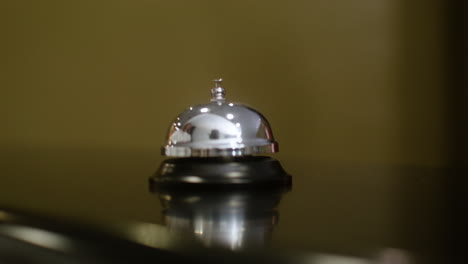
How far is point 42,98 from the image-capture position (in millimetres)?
2744

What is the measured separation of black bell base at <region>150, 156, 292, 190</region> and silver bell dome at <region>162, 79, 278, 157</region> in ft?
0.04

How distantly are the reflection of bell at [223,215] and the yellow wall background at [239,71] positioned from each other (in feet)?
4.97

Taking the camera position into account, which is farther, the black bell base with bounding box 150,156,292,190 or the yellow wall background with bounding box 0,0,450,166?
the yellow wall background with bounding box 0,0,450,166

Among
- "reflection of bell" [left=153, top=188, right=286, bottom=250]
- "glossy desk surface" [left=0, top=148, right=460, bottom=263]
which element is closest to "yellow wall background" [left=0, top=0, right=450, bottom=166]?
"glossy desk surface" [left=0, top=148, right=460, bottom=263]

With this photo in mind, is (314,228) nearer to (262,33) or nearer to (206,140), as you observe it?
(206,140)

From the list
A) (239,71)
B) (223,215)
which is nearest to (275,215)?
(223,215)

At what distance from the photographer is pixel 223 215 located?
0.34 meters

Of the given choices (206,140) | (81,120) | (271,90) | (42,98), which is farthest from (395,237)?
(42,98)

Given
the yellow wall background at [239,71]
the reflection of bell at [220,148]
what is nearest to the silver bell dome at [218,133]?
the reflection of bell at [220,148]

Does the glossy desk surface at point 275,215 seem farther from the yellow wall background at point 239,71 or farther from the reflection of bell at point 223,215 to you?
the yellow wall background at point 239,71

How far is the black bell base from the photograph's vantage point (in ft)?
1.54

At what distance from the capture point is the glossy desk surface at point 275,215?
0.24m

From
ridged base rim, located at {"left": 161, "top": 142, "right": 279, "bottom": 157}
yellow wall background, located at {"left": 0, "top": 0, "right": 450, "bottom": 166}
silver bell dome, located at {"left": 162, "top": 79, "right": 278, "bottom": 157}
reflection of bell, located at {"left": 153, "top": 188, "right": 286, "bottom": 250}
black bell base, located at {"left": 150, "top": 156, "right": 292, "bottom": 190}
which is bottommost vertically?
reflection of bell, located at {"left": 153, "top": 188, "right": 286, "bottom": 250}

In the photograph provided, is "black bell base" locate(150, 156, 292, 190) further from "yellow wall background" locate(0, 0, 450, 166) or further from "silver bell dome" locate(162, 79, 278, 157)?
"yellow wall background" locate(0, 0, 450, 166)
